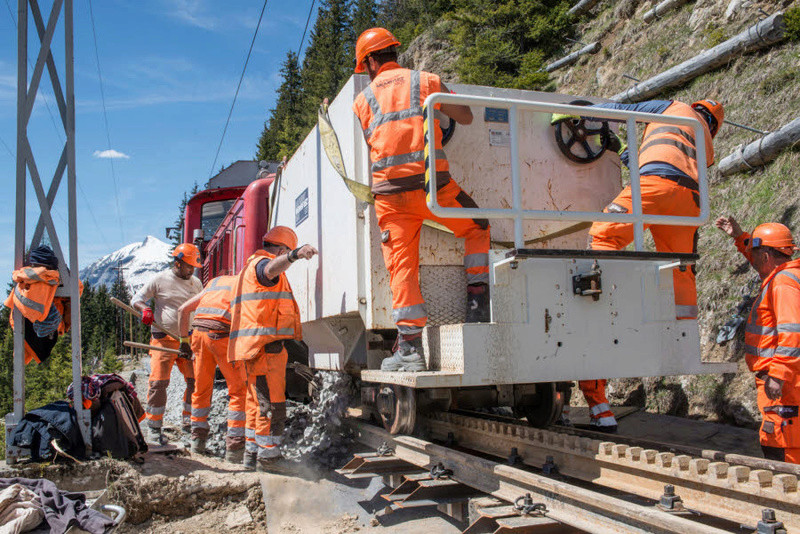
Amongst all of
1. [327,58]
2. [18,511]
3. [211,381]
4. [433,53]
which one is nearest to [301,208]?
[211,381]

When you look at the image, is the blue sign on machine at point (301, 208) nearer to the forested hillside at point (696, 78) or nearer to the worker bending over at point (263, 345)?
the worker bending over at point (263, 345)

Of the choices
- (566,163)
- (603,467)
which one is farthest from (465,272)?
→ (603,467)

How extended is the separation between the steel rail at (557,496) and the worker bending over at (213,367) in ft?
5.95

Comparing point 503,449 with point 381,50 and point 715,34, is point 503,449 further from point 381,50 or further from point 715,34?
point 715,34

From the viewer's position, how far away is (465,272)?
4.05 metres

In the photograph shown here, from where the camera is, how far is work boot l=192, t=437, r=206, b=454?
582 centimetres

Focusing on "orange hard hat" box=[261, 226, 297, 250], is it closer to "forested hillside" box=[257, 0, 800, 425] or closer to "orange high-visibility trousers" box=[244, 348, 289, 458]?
"orange high-visibility trousers" box=[244, 348, 289, 458]

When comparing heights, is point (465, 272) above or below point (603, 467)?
above

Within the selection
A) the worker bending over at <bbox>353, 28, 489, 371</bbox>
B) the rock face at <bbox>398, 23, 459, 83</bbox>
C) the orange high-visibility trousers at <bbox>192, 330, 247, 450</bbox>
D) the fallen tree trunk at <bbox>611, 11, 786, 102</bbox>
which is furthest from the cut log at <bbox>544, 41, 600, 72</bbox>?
the worker bending over at <bbox>353, 28, 489, 371</bbox>

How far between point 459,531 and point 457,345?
1087 millimetres

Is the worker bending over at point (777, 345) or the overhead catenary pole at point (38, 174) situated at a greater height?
the overhead catenary pole at point (38, 174)

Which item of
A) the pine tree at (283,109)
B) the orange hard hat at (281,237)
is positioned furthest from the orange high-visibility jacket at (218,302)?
the pine tree at (283,109)

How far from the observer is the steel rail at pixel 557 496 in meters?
2.41

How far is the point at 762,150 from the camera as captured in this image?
22.0ft
